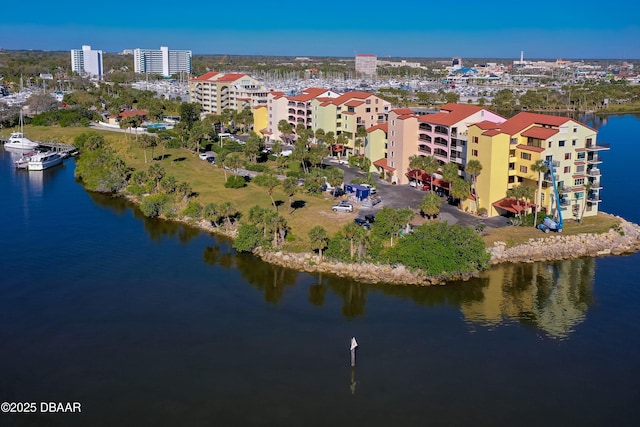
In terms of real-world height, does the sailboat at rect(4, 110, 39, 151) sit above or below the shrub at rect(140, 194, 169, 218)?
above

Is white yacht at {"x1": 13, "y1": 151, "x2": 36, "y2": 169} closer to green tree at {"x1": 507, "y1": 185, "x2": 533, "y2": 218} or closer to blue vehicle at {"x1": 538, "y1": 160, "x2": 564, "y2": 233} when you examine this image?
green tree at {"x1": 507, "y1": 185, "x2": 533, "y2": 218}

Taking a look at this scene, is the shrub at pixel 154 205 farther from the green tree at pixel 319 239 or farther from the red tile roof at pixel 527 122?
the red tile roof at pixel 527 122

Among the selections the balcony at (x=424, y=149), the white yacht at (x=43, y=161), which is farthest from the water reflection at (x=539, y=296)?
the white yacht at (x=43, y=161)

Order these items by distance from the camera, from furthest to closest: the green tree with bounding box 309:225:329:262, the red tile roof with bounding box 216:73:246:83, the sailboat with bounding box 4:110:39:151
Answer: the red tile roof with bounding box 216:73:246:83 → the sailboat with bounding box 4:110:39:151 → the green tree with bounding box 309:225:329:262

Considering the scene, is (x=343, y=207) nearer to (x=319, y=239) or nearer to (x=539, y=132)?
(x=319, y=239)

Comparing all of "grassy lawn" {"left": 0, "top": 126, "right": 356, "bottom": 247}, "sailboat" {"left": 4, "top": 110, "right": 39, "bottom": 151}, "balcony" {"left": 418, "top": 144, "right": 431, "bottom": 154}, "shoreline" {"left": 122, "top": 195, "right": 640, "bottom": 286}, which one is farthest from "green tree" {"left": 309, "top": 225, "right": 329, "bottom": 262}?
"sailboat" {"left": 4, "top": 110, "right": 39, "bottom": 151}

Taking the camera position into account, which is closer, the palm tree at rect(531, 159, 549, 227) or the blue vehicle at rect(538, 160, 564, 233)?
the blue vehicle at rect(538, 160, 564, 233)

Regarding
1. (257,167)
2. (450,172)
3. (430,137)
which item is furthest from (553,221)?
(257,167)

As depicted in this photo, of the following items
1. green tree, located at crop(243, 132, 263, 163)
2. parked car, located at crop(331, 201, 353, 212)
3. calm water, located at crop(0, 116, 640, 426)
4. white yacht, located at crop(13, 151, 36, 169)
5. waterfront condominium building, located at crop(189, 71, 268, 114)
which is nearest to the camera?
calm water, located at crop(0, 116, 640, 426)

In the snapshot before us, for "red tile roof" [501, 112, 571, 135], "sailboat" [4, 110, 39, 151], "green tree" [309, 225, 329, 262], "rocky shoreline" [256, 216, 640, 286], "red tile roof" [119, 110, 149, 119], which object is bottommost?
"rocky shoreline" [256, 216, 640, 286]
